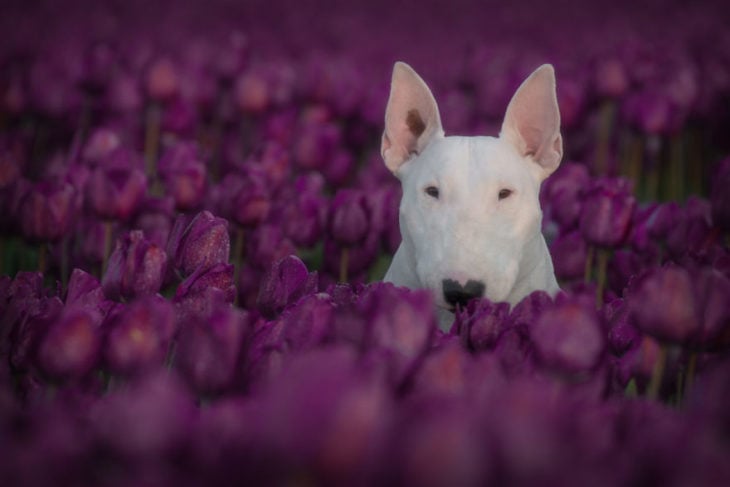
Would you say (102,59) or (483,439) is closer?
(483,439)

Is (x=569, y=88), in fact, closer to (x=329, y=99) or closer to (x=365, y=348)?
(x=329, y=99)

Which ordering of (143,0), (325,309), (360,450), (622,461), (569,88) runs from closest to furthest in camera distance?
1. (360,450)
2. (622,461)
3. (325,309)
4. (569,88)
5. (143,0)

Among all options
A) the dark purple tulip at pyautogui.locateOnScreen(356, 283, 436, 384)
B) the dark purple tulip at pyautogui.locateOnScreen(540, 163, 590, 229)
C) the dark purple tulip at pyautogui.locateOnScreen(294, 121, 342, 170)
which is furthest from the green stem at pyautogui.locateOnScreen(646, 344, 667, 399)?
the dark purple tulip at pyautogui.locateOnScreen(294, 121, 342, 170)

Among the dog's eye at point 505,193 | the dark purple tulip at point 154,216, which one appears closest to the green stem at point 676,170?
the dog's eye at point 505,193

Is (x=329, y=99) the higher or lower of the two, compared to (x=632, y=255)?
higher

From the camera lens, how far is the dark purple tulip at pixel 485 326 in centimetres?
167

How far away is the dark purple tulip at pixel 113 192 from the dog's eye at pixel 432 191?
2.49ft

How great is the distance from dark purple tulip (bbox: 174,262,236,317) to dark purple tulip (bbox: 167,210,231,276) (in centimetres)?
8

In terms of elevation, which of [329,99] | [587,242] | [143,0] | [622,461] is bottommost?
[622,461]

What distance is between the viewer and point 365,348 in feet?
4.58

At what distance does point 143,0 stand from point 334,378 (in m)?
10.1

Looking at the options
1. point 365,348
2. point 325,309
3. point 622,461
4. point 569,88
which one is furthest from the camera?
point 569,88

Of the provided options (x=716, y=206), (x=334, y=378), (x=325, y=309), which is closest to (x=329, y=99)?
(x=716, y=206)

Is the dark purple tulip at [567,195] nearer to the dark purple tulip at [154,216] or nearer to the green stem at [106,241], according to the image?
the dark purple tulip at [154,216]
